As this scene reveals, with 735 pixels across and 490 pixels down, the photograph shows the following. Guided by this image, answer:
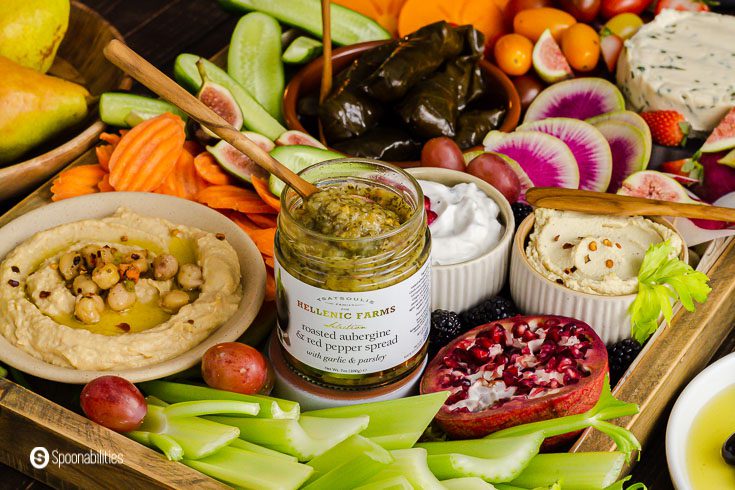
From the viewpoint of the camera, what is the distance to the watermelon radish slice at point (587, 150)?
2.64 meters

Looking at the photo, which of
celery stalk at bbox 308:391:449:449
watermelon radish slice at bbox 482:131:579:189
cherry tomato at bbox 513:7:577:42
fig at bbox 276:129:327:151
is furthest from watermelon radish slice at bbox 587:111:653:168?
celery stalk at bbox 308:391:449:449

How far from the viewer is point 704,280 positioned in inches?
84.5

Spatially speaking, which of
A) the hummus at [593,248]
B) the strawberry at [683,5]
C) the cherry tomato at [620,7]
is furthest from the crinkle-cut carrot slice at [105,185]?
the strawberry at [683,5]

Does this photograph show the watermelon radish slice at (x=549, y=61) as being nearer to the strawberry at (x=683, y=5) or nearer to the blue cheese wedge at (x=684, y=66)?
the blue cheese wedge at (x=684, y=66)

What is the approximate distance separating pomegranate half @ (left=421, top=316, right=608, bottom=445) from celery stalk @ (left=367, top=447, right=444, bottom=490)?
210 millimetres

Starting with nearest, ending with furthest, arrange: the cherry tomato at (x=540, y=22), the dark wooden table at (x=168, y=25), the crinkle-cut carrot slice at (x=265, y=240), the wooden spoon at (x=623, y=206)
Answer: the wooden spoon at (x=623, y=206) < the crinkle-cut carrot slice at (x=265, y=240) < the cherry tomato at (x=540, y=22) < the dark wooden table at (x=168, y=25)

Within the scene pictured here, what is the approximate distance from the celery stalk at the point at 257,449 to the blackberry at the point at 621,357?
2.65ft

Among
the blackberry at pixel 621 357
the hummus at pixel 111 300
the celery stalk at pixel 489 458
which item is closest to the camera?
the celery stalk at pixel 489 458

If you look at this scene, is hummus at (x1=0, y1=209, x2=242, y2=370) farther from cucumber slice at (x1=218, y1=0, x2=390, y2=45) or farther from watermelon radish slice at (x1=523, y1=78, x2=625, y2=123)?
watermelon radish slice at (x1=523, y1=78, x2=625, y2=123)

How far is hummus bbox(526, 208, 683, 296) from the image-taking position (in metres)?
2.14

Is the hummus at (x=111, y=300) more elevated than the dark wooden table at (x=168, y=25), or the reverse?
the hummus at (x=111, y=300)

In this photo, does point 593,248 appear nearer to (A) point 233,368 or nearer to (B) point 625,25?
(A) point 233,368

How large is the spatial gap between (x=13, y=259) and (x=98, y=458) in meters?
0.65

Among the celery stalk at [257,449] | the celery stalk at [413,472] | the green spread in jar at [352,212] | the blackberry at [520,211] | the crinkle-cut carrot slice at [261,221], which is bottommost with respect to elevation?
the crinkle-cut carrot slice at [261,221]
